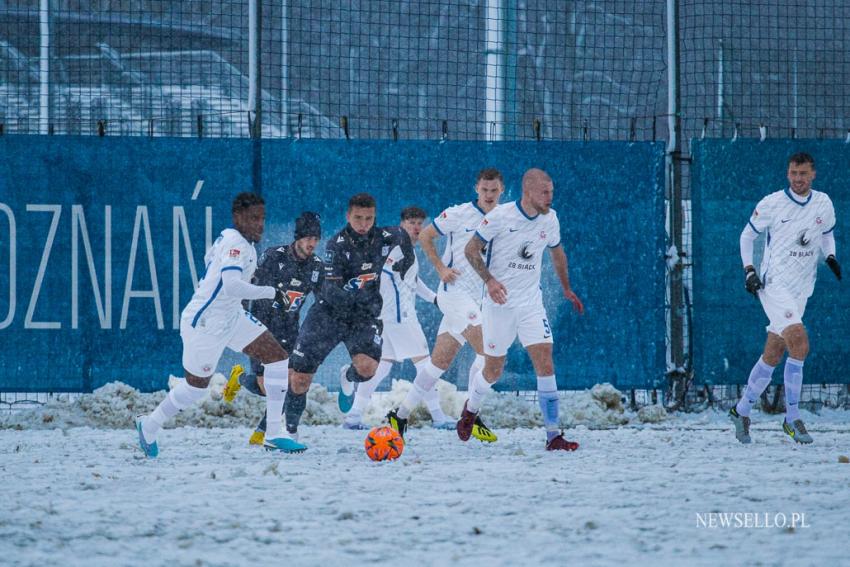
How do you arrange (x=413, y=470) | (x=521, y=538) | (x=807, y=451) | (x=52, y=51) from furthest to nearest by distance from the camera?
(x=52, y=51), (x=807, y=451), (x=413, y=470), (x=521, y=538)

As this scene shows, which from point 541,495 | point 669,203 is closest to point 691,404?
point 669,203

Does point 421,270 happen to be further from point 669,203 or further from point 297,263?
point 669,203

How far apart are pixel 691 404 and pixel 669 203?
1.85m

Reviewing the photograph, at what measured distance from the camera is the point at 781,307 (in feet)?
28.9

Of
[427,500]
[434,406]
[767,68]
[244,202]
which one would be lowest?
[427,500]

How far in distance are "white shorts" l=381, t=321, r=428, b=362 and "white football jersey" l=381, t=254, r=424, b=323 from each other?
52 millimetres

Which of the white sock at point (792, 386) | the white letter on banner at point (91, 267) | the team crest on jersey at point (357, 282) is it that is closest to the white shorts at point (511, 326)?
the team crest on jersey at point (357, 282)

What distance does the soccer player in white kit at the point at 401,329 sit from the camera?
32.4 ft

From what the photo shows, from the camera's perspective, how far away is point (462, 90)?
12461mm

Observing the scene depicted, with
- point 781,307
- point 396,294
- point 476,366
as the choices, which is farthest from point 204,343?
point 781,307

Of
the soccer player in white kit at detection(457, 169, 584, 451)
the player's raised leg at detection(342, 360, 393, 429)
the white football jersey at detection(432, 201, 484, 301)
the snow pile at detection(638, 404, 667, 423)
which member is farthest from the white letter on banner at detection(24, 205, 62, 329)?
the snow pile at detection(638, 404, 667, 423)

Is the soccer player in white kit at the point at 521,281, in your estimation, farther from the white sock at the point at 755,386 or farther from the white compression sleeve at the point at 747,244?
the white compression sleeve at the point at 747,244

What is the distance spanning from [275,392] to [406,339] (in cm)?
186

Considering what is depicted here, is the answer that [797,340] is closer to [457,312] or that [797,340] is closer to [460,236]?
[457,312]
